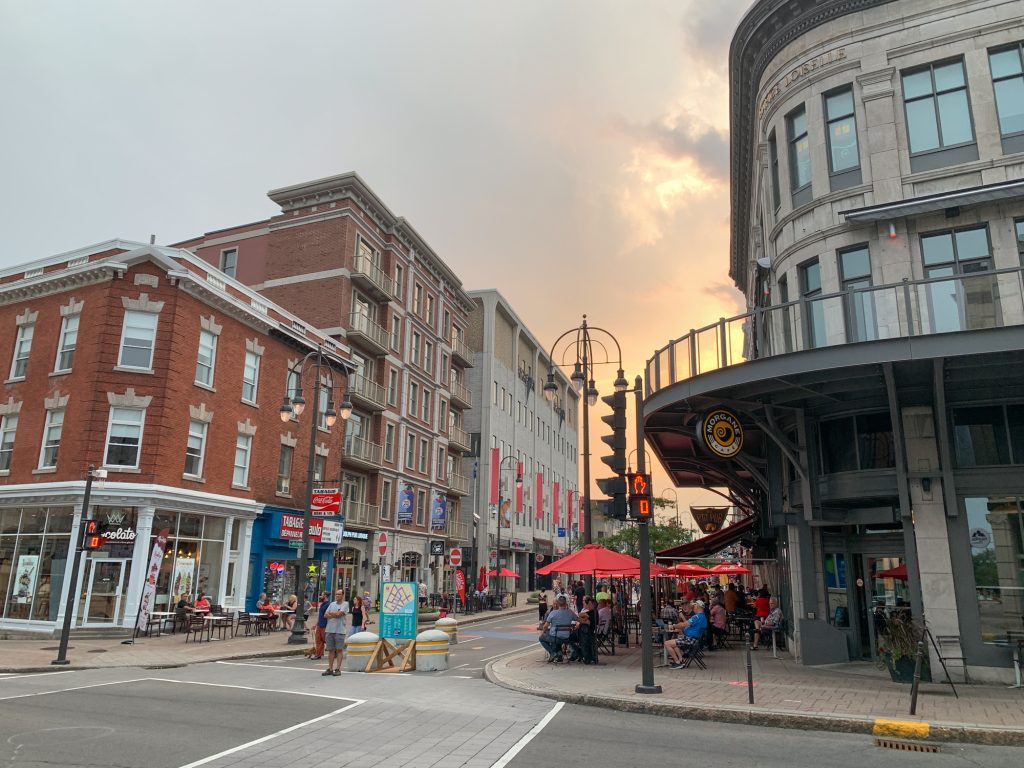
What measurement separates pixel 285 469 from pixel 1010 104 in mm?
28319

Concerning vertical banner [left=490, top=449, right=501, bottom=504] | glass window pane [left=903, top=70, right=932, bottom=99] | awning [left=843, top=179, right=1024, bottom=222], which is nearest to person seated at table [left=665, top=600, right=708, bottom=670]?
awning [left=843, top=179, right=1024, bottom=222]

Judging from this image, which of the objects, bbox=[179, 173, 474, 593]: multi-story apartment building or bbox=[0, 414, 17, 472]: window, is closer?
bbox=[0, 414, 17, 472]: window

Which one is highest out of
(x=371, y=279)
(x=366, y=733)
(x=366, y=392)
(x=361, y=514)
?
(x=371, y=279)

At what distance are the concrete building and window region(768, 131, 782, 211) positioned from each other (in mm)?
118

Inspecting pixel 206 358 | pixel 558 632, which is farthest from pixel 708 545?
pixel 206 358

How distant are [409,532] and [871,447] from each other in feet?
110

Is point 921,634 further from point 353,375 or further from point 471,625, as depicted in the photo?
point 353,375

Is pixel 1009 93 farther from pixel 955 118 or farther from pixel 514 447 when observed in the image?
pixel 514 447

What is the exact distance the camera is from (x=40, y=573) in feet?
82.7

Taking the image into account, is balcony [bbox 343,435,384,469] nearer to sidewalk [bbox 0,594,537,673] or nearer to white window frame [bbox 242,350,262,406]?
white window frame [bbox 242,350,262,406]

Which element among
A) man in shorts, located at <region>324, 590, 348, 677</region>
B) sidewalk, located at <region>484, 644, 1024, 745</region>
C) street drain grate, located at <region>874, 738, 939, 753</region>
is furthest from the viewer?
man in shorts, located at <region>324, 590, 348, 677</region>

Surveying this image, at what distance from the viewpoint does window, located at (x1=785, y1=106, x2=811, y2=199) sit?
18.1 m

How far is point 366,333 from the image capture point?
4084 cm

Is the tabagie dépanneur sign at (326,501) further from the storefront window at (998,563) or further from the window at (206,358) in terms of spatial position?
the storefront window at (998,563)
